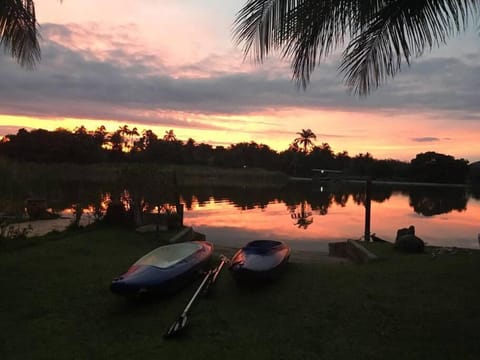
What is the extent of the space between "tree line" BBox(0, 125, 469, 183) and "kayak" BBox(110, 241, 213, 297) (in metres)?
44.9

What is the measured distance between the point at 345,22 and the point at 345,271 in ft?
17.7

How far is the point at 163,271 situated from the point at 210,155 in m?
95.7

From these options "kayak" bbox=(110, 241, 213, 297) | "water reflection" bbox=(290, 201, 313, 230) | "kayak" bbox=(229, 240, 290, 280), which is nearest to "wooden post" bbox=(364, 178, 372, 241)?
"water reflection" bbox=(290, 201, 313, 230)

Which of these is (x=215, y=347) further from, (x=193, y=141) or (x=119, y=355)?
(x=193, y=141)

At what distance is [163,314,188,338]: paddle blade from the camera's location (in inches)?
238

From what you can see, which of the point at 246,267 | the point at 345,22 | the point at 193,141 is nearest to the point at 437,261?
the point at 246,267

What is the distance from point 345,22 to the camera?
4.93 metres

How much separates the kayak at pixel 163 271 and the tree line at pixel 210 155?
4488 centimetres

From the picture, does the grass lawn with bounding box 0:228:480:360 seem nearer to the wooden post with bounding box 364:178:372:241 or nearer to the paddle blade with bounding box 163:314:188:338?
the paddle blade with bounding box 163:314:188:338

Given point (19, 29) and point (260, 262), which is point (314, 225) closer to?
point (260, 262)

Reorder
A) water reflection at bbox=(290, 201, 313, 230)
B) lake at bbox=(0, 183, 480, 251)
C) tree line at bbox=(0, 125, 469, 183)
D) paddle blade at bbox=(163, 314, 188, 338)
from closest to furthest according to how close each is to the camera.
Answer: paddle blade at bbox=(163, 314, 188, 338) < lake at bbox=(0, 183, 480, 251) < water reflection at bbox=(290, 201, 313, 230) < tree line at bbox=(0, 125, 469, 183)

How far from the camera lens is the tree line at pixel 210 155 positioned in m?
68.6

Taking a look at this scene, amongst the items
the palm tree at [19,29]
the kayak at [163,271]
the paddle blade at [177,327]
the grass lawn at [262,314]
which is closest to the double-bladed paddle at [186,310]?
the paddle blade at [177,327]

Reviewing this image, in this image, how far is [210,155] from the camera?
103m
